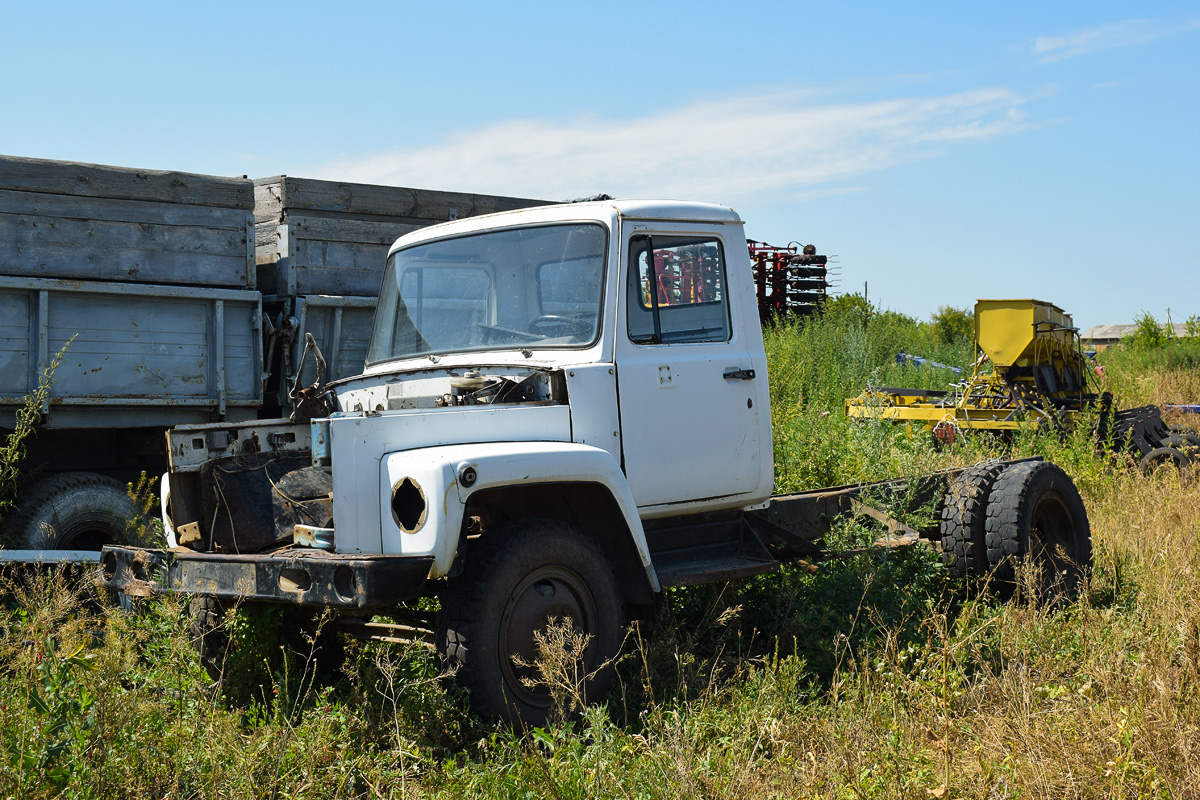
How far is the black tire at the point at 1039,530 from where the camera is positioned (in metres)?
5.87

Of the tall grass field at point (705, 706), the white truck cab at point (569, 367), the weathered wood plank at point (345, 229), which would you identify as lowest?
the tall grass field at point (705, 706)

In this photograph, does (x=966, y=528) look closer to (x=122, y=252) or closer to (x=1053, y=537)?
(x=1053, y=537)

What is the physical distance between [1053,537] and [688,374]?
294 cm

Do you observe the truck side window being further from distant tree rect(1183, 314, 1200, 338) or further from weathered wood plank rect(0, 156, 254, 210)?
distant tree rect(1183, 314, 1200, 338)

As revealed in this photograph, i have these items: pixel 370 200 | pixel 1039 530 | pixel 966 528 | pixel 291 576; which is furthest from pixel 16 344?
pixel 1039 530

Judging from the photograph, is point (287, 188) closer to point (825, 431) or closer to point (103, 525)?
point (103, 525)

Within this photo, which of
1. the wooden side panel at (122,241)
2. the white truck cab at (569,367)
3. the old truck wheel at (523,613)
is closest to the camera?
the old truck wheel at (523,613)

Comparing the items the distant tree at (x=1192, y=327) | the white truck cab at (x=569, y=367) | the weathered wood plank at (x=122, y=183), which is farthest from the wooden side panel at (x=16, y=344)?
the distant tree at (x=1192, y=327)

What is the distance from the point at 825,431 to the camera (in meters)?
8.71

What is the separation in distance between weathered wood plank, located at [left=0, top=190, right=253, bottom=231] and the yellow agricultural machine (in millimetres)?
5868

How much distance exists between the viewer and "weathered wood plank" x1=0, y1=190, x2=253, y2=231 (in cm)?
682

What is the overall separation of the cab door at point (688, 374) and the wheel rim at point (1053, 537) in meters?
1.93

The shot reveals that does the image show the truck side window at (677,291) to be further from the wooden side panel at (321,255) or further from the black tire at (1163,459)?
the black tire at (1163,459)

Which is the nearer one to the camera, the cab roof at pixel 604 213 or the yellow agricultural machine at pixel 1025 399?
the cab roof at pixel 604 213
